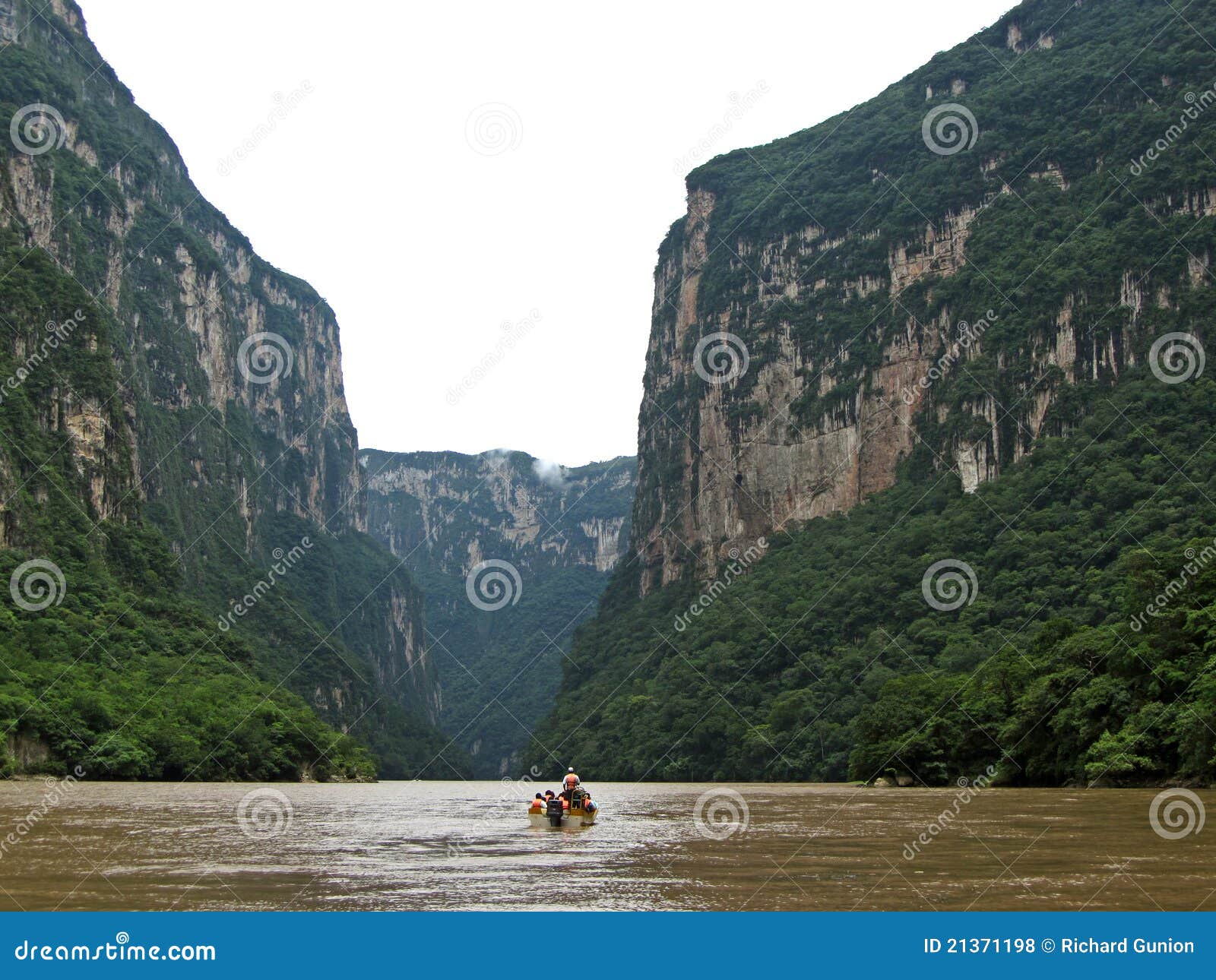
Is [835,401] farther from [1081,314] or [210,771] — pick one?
[210,771]

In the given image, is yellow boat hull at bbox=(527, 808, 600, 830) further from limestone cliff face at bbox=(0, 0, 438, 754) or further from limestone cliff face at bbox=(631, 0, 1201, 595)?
limestone cliff face at bbox=(0, 0, 438, 754)

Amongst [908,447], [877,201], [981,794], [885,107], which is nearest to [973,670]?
[981,794]

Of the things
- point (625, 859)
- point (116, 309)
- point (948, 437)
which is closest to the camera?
point (625, 859)

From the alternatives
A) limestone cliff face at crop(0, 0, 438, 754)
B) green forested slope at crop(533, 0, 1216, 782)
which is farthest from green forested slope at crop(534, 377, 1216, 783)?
limestone cliff face at crop(0, 0, 438, 754)

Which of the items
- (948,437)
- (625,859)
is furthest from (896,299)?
(625,859)

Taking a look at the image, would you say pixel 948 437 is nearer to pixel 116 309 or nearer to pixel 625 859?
pixel 116 309

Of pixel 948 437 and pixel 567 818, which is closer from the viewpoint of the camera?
pixel 567 818
